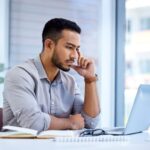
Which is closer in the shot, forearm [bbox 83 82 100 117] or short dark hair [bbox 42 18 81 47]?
forearm [bbox 83 82 100 117]

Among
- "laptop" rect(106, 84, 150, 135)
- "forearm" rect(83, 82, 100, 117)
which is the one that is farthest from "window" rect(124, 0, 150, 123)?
"laptop" rect(106, 84, 150, 135)

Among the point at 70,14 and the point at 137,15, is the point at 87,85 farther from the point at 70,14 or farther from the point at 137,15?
the point at 137,15

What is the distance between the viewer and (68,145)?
120cm

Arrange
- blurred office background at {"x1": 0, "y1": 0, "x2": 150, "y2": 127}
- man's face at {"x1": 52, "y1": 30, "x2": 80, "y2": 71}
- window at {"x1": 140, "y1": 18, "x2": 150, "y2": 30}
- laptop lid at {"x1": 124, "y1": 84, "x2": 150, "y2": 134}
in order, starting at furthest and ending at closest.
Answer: window at {"x1": 140, "y1": 18, "x2": 150, "y2": 30}
blurred office background at {"x1": 0, "y1": 0, "x2": 150, "y2": 127}
man's face at {"x1": 52, "y1": 30, "x2": 80, "y2": 71}
laptop lid at {"x1": 124, "y1": 84, "x2": 150, "y2": 134}

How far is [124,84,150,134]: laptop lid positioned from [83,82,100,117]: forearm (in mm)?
602

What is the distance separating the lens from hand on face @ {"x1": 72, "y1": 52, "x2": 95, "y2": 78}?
2225mm

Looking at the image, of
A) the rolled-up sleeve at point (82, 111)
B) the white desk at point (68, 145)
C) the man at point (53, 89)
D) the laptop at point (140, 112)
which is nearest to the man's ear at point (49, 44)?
the man at point (53, 89)

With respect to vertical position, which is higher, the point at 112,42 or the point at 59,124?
the point at 112,42

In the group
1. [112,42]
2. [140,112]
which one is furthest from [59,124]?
[112,42]

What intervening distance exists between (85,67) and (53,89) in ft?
1.00

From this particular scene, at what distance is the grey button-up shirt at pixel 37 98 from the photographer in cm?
185

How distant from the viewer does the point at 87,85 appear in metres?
2.21

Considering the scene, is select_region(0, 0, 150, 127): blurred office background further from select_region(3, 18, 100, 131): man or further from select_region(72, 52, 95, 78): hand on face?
select_region(72, 52, 95, 78): hand on face

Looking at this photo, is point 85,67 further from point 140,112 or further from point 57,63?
point 140,112
